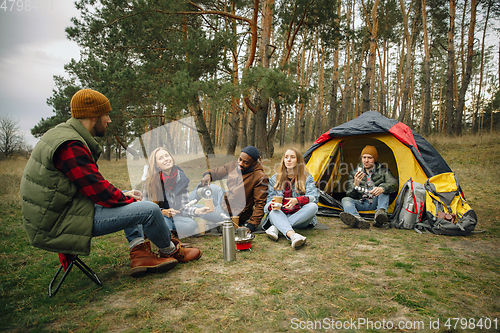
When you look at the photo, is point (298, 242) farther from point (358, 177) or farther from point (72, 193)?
point (72, 193)

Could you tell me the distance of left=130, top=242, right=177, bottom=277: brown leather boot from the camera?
2236 mm

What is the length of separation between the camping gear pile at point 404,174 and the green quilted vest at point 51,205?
3.59m

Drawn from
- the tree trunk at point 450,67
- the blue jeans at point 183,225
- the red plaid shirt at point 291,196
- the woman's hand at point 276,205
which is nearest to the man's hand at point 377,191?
the red plaid shirt at point 291,196

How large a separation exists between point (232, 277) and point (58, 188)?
4.82ft

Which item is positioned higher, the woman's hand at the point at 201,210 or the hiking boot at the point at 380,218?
the woman's hand at the point at 201,210

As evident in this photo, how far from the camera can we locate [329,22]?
8500mm

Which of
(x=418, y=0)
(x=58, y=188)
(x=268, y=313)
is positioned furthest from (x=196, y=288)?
(x=418, y=0)

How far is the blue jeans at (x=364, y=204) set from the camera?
395cm

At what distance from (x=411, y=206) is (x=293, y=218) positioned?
167cm

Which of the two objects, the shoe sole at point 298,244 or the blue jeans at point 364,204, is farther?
the blue jeans at point 364,204

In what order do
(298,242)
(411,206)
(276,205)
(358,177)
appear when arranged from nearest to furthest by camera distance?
(298,242)
(276,205)
(411,206)
(358,177)

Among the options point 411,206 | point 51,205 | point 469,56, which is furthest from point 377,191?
point 469,56

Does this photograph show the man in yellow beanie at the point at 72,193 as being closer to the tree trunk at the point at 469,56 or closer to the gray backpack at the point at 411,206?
the gray backpack at the point at 411,206

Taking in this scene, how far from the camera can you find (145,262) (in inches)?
89.5
